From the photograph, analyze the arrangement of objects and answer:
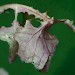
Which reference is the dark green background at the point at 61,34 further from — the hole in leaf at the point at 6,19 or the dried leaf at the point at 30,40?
the dried leaf at the point at 30,40

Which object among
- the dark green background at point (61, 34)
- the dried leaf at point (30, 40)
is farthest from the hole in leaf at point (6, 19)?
the dried leaf at point (30, 40)

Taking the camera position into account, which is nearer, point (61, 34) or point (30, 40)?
point (30, 40)

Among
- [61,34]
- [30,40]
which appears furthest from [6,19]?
[30,40]

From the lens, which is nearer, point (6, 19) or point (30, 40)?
point (30, 40)

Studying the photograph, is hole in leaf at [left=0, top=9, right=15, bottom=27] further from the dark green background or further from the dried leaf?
the dried leaf

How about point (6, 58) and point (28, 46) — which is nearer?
point (28, 46)

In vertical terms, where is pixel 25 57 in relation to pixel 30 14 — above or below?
below

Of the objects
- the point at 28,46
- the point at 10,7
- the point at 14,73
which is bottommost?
the point at 14,73

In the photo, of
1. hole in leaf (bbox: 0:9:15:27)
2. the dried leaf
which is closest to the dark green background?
hole in leaf (bbox: 0:9:15:27)

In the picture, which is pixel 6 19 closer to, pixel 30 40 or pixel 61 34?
pixel 61 34

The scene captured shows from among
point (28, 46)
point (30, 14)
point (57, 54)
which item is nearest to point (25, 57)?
point (28, 46)

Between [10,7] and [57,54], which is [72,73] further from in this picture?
[10,7]
